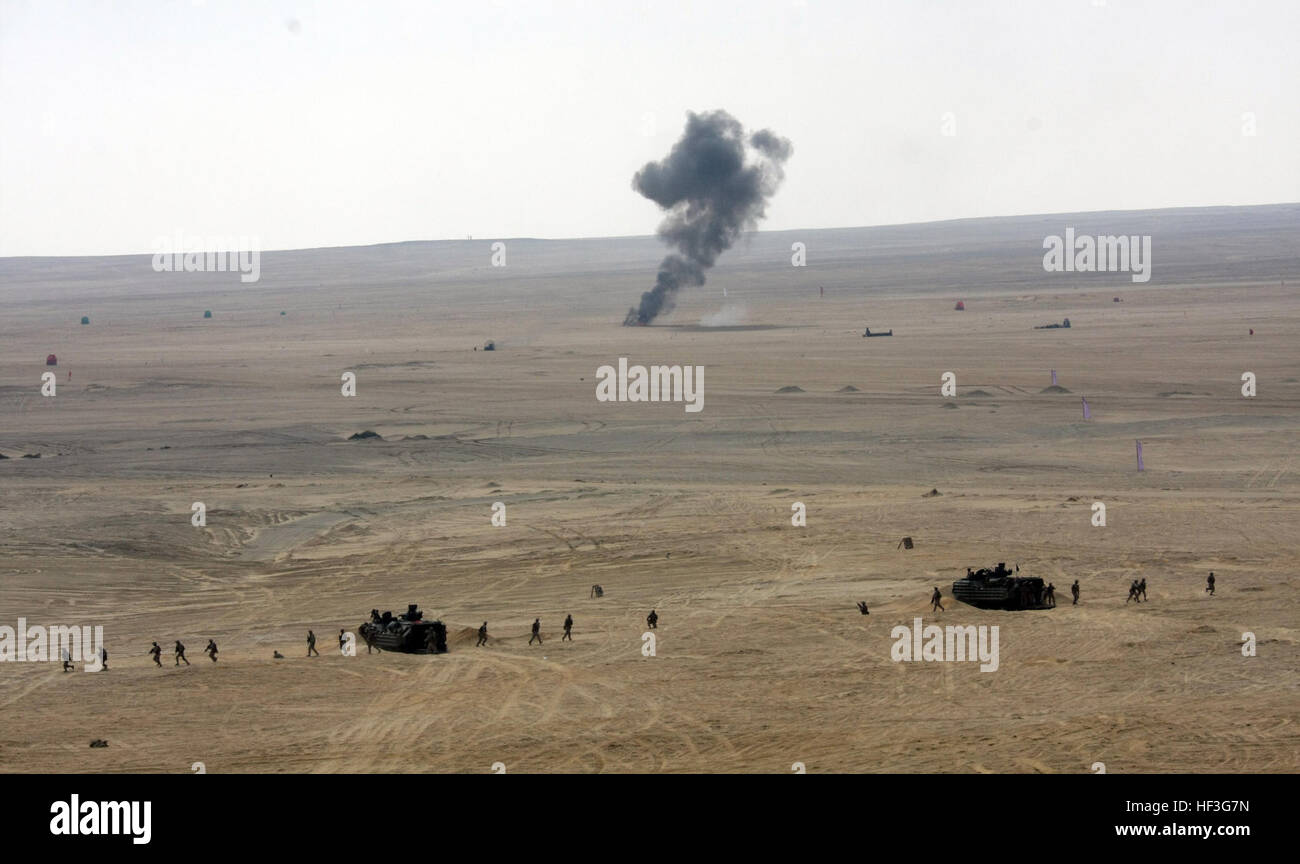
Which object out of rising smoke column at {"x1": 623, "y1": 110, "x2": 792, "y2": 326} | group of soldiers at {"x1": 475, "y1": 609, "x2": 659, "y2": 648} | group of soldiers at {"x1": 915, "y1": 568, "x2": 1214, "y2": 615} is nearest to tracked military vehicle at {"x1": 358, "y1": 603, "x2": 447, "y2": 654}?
group of soldiers at {"x1": 475, "y1": 609, "x2": 659, "y2": 648}

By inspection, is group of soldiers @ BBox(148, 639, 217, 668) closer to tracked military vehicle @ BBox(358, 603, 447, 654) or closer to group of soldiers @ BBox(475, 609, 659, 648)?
tracked military vehicle @ BBox(358, 603, 447, 654)

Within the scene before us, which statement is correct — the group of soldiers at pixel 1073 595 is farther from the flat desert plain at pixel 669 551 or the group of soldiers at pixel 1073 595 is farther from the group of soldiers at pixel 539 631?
the group of soldiers at pixel 539 631

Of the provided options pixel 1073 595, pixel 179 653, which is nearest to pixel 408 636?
pixel 179 653

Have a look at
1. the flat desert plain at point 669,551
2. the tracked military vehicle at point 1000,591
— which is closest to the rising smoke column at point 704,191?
the flat desert plain at point 669,551

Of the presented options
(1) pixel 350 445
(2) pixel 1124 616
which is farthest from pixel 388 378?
(2) pixel 1124 616

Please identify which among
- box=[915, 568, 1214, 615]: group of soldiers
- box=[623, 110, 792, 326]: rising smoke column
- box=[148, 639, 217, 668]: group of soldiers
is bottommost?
box=[148, 639, 217, 668]: group of soldiers

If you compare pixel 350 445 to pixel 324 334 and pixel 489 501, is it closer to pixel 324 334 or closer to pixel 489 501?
pixel 489 501
